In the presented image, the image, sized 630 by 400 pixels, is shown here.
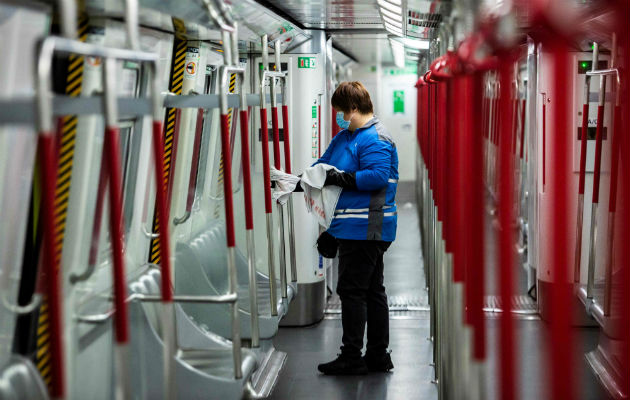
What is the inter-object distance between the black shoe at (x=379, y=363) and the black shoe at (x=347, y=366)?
0.32 feet

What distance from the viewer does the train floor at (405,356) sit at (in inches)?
228

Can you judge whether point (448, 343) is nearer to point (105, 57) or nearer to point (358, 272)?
point (358, 272)

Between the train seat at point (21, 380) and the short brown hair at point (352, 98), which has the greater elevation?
the short brown hair at point (352, 98)

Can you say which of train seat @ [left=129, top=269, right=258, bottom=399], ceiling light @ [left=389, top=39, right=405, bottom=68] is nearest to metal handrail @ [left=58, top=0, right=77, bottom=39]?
train seat @ [left=129, top=269, right=258, bottom=399]

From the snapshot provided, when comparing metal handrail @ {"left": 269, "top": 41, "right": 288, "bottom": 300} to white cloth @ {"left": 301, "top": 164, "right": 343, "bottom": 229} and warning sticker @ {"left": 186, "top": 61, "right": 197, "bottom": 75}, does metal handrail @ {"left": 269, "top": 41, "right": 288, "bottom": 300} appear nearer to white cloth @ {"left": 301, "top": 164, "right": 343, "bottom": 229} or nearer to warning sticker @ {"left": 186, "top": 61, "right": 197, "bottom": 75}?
white cloth @ {"left": 301, "top": 164, "right": 343, "bottom": 229}

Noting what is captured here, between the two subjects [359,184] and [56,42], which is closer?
[56,42]

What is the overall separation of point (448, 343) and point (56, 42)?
2524mm

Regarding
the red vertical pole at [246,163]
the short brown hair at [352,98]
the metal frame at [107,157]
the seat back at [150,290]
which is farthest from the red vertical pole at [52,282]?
the short brown hair at [352,98]

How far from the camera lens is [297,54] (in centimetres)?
746

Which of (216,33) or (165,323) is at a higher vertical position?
(216,33)

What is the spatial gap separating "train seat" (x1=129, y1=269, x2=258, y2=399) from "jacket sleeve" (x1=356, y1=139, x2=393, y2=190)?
1.59 meters

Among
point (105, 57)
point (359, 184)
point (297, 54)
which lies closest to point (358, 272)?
point (359, 184)

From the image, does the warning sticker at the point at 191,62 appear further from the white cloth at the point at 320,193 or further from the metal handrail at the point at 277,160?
the white cloth at the point at 320,193

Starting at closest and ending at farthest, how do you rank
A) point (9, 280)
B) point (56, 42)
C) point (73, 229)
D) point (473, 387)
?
point (56, 42) < point (473, 387) < point (9, 280) < point (73, 229)
